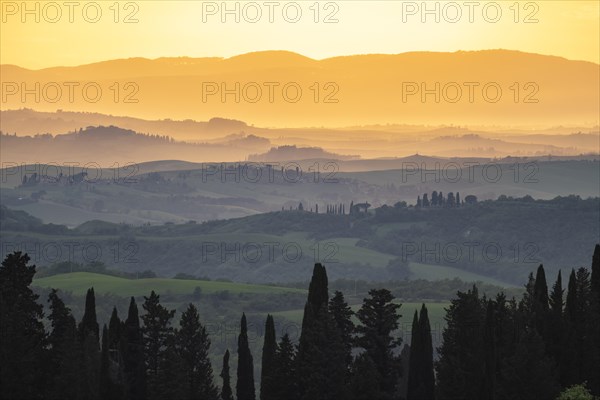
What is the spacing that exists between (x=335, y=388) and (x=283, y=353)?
6.62 meters

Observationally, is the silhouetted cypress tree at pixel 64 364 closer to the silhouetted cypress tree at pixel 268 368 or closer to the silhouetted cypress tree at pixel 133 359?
the silhouetted cypress tree at pixel 133 359

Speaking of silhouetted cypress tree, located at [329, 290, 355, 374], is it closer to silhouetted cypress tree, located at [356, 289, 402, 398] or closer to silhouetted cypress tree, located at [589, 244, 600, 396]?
silhouetted cypress tree, located at [356, 289, 402, 398]

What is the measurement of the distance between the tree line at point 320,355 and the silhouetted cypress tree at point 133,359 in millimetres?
91

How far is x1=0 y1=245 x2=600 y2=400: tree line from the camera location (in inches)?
4461

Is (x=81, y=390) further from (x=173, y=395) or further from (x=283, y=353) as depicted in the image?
(x=283, y=353)

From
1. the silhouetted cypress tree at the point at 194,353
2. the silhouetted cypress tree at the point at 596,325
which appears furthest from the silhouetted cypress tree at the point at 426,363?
the silhouetted cypress tree at the point at 596,325

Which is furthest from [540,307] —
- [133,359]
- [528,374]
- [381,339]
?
[133,359]

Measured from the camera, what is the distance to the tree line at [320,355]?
372 feet

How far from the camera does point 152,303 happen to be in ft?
424

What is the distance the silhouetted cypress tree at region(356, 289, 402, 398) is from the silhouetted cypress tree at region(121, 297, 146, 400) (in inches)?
774

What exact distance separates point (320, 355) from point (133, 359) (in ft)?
68.2

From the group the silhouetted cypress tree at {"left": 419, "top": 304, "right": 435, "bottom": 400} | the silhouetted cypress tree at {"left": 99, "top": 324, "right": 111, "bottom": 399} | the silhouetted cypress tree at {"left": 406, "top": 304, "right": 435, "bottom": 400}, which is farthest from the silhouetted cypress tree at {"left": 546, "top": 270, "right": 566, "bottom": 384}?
the silhouetted cypress tree at {"left": 99, "top": 324, "right": 111, "bottom": 399}

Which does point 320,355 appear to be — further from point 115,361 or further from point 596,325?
point 596,325

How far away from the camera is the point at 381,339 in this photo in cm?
12394
